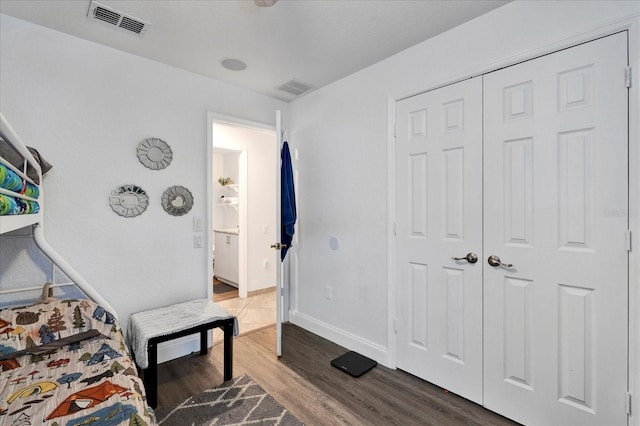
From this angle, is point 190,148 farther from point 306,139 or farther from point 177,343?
point 177,343

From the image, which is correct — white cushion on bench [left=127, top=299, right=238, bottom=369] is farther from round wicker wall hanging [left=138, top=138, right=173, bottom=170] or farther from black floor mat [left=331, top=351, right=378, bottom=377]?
round wicker wall hanging [left=138, top=138, right=173, bottom=170]

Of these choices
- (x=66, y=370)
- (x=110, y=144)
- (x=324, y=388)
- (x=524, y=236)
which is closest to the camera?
(x=66, y=370)

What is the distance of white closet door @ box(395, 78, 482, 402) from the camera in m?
2.02

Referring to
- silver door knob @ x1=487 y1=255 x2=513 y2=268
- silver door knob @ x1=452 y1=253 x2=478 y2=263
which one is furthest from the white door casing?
silver door knob @ x1=487 y1=255 x2=513 y2=268

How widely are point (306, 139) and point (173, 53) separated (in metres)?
1.41

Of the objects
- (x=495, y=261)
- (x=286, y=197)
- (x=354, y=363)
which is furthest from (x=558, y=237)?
(x=286, y=197)

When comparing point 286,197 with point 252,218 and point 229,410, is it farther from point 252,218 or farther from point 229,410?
point 252,218

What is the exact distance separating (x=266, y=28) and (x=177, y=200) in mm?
1556

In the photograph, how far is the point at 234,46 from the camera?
2293 millimetres

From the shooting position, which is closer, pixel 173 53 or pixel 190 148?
pixel 173 53

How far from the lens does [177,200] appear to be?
266cm

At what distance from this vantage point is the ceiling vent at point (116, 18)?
1.87 metres

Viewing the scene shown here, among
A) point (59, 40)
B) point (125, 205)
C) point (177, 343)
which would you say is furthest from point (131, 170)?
point (177, 343)

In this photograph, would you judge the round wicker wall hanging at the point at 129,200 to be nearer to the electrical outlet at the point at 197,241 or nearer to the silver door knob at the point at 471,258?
the electrical outlet at the point at 197,241
